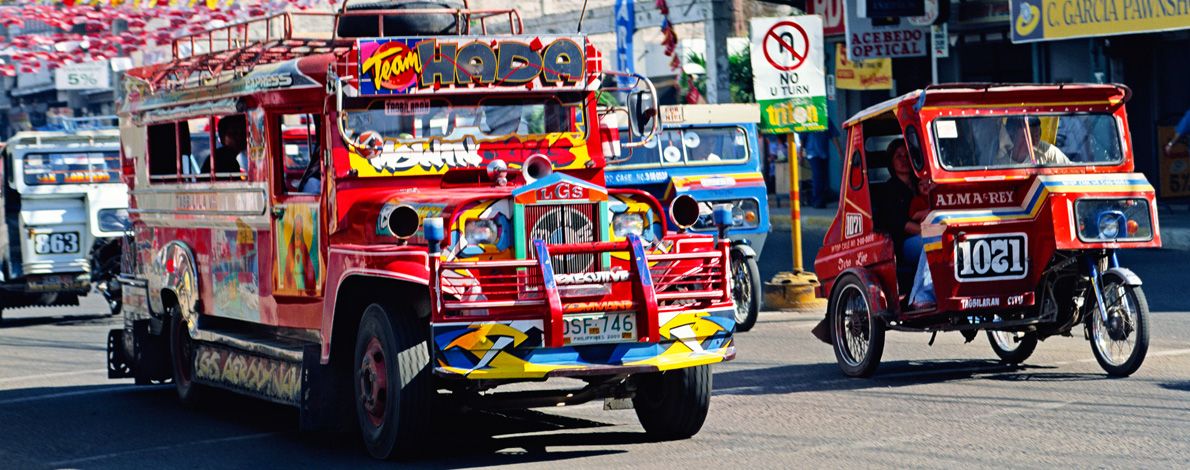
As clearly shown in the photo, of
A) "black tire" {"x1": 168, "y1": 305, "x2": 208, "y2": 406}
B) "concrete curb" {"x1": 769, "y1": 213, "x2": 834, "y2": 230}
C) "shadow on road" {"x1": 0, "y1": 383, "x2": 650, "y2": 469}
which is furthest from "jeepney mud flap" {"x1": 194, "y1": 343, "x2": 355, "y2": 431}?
"concrete curb" {"x1": 769, "y1": 213, "x2": 834, "y2": 230}

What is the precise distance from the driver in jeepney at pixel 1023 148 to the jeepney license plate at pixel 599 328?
4.08 m

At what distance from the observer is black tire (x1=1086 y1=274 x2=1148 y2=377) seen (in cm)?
1057

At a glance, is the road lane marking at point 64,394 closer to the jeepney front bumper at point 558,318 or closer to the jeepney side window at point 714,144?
Answer: the jeepney front bumper at point 558,318

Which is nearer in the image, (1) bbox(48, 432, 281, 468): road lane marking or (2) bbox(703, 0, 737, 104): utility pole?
(1) bbox(48, 432, 281, 468): road lane marking

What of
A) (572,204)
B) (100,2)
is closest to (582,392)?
(572,204)

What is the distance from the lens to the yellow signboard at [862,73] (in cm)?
2978

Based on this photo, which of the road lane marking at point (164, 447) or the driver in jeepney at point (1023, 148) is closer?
the road lane marking at point (164, 447)

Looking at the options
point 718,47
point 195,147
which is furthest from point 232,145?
point 718,47

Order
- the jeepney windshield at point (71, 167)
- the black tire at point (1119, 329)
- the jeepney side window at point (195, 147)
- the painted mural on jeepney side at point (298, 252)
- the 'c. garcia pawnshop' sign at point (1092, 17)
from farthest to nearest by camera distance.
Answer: the 'c. garcia pawnshop' sign at point (1092, 17)
the jeepney windshield at point (71, 167)
the jeepney side window at point (195, 147)
the black tire at point (1119, 329)
the painted mural on jeepney side at point (298, 252)

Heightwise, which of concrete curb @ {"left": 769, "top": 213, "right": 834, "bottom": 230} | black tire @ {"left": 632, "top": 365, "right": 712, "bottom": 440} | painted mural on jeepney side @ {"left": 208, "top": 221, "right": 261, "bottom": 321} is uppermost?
painted mural on jeepney side @ {"left": 208, "top": 221, "right": 261, "bottom": 321}

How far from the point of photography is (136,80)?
1291 centimetres

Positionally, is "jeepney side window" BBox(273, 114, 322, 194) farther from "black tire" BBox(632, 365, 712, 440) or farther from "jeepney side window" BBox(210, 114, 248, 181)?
"black tire" BBox(632, 365, 712, 440)

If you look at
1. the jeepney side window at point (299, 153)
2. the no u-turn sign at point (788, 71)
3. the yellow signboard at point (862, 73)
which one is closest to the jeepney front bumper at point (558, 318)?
the jeepney side window at point (299, 153)

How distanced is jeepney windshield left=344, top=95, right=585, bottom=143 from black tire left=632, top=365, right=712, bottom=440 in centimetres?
170
